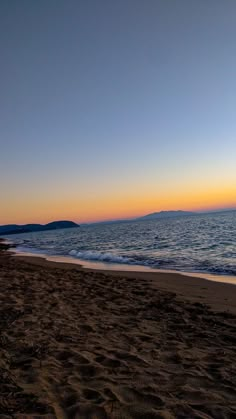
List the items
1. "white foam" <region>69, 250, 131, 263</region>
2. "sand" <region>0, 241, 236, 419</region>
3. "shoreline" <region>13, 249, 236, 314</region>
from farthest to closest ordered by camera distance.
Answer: "white foam" <region>69, 250, 131, 263</region> < "shoreline" <region>13, 249, 236, 314</region> < "sand" <region>0, 241, 236, 419</region>

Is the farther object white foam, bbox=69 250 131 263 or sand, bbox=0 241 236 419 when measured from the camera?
white foam, bbox=69 250 131 263

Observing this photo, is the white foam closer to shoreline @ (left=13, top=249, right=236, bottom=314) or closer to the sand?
shoreline @ (left=13, top=249, right=236, bottom=314)

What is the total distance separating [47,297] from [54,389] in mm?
5507

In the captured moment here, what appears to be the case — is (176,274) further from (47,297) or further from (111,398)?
(111,398)

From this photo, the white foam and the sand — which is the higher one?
the sand

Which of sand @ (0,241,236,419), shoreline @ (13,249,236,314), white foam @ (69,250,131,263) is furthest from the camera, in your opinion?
white foam @ (69,250,131,263)

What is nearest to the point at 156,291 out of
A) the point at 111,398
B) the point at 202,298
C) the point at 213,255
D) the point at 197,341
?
the point at 202,298

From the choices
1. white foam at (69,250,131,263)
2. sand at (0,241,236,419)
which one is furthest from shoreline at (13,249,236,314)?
white foam at (69,250,131,263)

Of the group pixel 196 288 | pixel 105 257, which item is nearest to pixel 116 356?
pixel 196 288

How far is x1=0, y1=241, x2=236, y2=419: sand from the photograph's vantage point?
3.56 m

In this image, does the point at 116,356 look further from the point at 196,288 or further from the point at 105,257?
the point at 105,257

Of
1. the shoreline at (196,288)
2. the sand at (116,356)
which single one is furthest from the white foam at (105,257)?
the sand at (116,356)

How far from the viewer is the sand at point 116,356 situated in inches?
140

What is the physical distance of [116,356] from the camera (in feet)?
16.3
